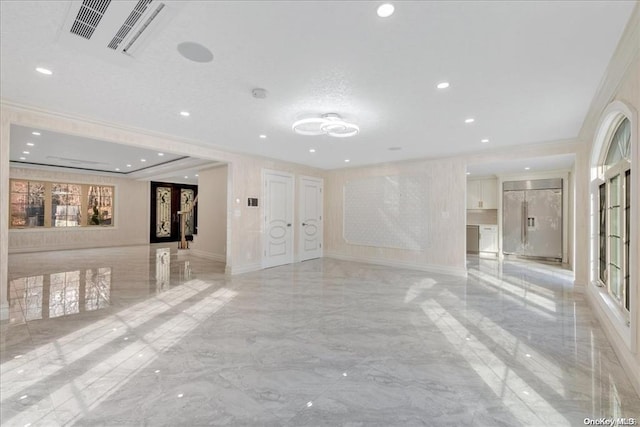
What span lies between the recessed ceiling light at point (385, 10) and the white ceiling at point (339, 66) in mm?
43

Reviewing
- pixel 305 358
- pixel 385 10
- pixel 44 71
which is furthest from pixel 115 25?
pixel 305 358

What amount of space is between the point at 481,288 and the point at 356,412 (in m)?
3.95

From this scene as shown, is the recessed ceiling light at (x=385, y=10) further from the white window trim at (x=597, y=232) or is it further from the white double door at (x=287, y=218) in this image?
the white double door at (x=287, y=218)

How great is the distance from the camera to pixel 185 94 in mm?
3109

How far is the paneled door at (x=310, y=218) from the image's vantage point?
7.57 meters

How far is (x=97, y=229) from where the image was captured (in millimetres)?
10031

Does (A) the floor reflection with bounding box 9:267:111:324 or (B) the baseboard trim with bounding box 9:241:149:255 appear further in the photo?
(B) the baseboard trim with bounding box 9:241:149:255

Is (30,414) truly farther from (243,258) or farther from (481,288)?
(481,288)

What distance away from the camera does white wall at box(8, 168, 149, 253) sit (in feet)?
28.5

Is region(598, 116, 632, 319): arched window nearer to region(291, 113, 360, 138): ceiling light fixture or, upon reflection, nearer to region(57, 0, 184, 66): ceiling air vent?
region(291, 113, 360, 138): ceiling light fixture

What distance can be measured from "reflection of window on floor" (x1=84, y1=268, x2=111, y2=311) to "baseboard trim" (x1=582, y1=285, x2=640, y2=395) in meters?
5.58

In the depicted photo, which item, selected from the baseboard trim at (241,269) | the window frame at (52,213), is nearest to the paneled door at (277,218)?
the baseboard trim at (241,269)

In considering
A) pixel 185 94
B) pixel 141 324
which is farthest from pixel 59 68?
pixel 141 324

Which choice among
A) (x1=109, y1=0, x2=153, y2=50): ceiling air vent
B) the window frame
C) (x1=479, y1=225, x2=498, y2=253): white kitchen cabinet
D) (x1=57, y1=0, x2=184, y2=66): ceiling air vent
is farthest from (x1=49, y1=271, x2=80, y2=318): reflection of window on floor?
(x1=479, y1=225, x2=498, y2=253): white kitchen cabinet
